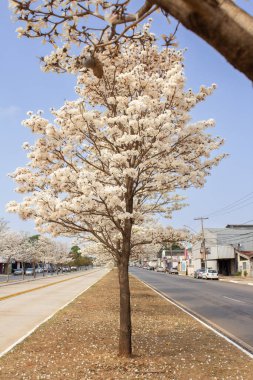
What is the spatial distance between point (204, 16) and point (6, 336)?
1142cm

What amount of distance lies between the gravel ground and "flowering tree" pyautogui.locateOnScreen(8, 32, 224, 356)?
86 cm

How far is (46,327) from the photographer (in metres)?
13.2

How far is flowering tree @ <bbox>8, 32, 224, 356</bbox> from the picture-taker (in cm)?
880

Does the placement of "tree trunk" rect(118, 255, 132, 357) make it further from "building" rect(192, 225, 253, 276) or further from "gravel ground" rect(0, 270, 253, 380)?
"building" rect(192, 225, 253, 276)

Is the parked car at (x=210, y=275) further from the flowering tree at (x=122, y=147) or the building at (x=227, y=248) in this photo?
the flowering tree at (x=122, y=147)

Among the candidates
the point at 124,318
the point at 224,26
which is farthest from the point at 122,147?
the point at 224,26

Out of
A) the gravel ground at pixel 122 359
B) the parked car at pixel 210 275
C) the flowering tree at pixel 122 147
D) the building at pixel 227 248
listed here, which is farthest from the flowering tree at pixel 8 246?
the flowering tree at pixel 122 147

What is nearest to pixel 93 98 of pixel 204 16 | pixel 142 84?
pixel 142 84

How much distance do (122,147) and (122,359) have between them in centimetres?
469

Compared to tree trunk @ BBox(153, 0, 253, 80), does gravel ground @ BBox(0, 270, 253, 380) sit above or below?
below

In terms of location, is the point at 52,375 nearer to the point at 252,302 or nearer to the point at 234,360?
the point at 234,360

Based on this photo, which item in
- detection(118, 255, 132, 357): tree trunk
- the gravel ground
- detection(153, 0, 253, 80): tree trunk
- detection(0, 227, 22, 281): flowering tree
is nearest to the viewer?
detection(153, 0, 253, 80): tree trunk

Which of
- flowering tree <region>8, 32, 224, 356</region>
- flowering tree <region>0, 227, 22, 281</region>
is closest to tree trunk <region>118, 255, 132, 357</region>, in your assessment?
flowering tree <region>8, 32, 224, 356</region>

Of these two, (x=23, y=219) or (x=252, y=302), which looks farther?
(x=252, y=302)
